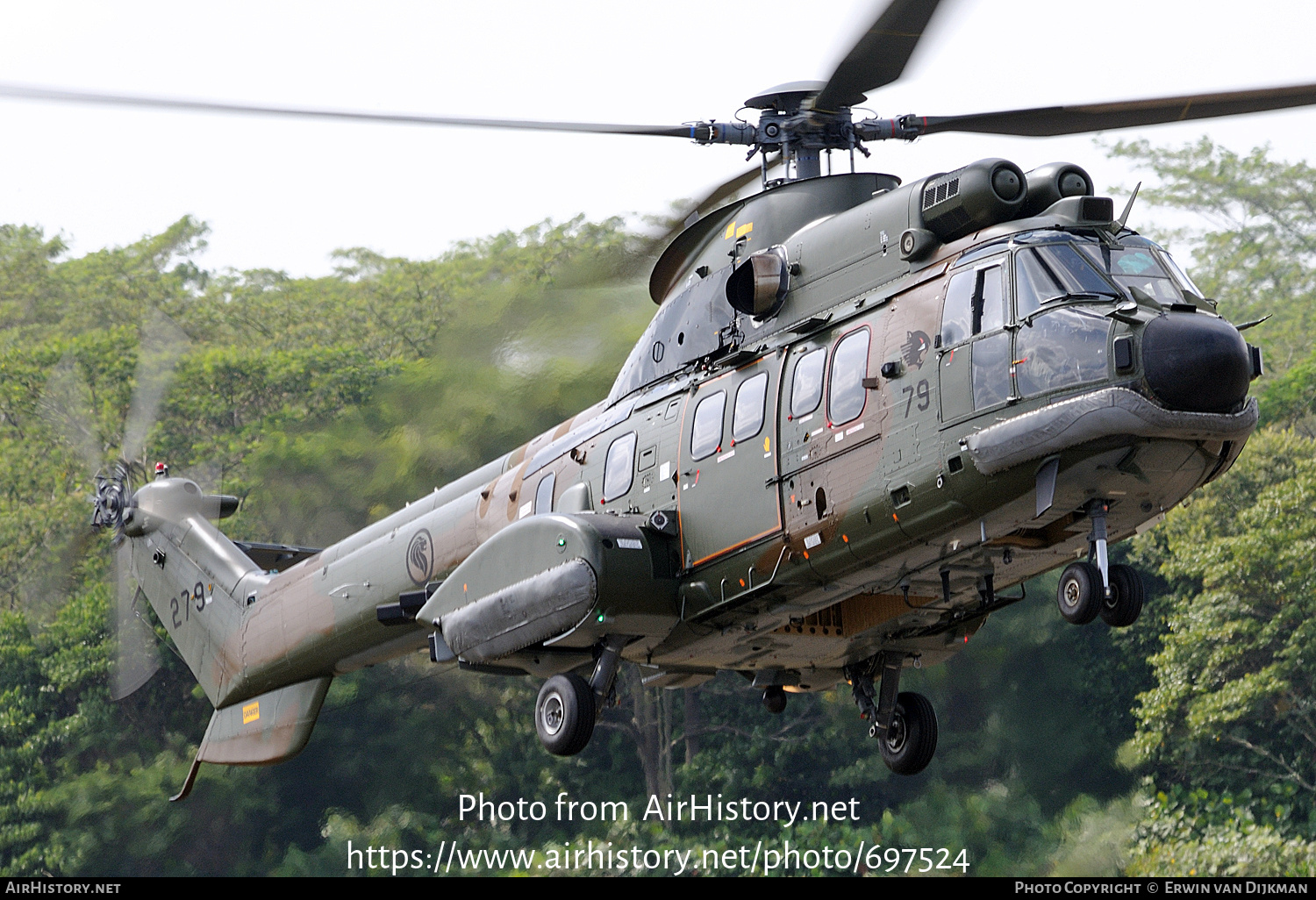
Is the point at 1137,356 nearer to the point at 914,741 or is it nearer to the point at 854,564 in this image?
the point at 854,564

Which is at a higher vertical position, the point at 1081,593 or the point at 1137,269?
the point at 1137,269

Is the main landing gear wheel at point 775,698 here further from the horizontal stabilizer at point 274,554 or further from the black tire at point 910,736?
the horizontal stabilizer at point 274,554

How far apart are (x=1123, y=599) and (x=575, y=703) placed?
3.80m

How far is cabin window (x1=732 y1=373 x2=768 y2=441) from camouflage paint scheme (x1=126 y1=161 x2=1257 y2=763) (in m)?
0.05

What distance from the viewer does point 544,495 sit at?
468 inches

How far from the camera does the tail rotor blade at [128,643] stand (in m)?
16.1

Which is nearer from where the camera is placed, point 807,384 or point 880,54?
point 880,54

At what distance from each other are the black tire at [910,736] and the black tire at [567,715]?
7.83ft

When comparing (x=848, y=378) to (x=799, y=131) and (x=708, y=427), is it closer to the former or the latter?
(x=708, y=427)

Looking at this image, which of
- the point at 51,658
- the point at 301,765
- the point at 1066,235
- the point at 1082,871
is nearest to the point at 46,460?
the point at 51,658

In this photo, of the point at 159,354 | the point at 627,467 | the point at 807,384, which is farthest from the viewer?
the point at 159,354

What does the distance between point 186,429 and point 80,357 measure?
246cm

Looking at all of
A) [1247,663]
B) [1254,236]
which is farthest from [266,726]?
[1254,236]

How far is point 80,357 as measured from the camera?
3000 centimetres
